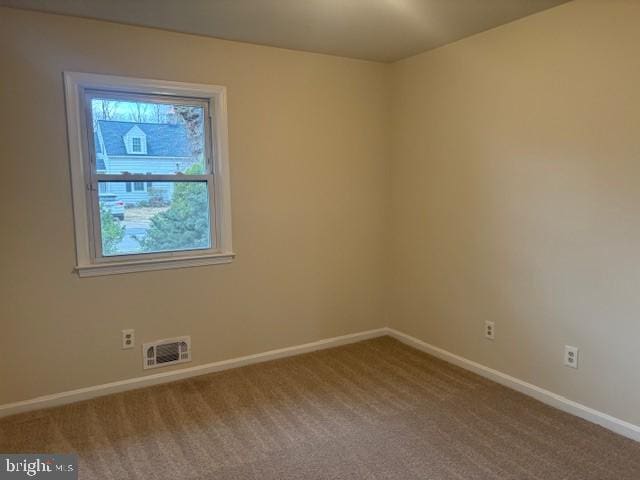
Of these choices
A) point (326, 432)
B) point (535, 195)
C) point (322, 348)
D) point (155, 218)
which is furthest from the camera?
point (322, 348)

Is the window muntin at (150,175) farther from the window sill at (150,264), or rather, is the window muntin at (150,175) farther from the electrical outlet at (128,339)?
the electrical outlet at (128,339)

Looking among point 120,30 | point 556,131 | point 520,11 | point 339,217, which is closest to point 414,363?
point 339,217

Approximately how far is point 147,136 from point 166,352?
146cm

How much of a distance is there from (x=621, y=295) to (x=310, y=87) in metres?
2.43

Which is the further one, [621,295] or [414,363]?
[414,363]

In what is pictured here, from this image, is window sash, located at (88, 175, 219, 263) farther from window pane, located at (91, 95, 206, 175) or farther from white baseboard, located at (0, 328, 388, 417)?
white baseboard, located at (0, 328, 388, 417)

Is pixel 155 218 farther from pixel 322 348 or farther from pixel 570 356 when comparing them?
pixel 570 356

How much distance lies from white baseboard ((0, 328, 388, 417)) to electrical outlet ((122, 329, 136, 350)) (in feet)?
0.75

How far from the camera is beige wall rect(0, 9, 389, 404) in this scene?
2562 millimetres

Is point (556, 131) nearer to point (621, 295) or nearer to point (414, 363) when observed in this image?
point (621, 295)

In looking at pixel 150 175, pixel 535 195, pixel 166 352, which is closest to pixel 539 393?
pixel 535 195

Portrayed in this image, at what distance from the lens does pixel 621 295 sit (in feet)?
7.66

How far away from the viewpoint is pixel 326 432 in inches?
95.7

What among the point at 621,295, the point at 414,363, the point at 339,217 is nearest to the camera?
the point at 621,295
